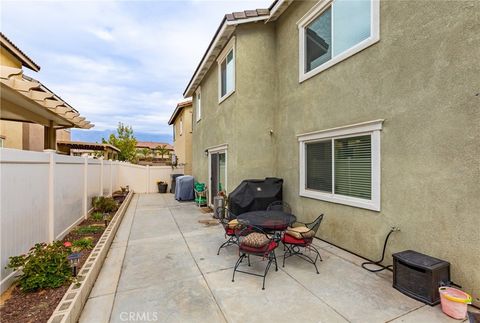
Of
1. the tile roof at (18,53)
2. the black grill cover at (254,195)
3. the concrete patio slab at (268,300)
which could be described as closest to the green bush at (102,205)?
the black grill cover at (254,195)

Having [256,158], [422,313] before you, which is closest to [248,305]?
[422,313]

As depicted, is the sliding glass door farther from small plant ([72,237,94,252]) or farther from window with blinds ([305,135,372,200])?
small plant ([72,237,94,252])

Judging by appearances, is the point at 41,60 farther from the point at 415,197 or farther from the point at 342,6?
the point at 415,197

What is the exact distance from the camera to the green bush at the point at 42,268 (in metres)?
3.11

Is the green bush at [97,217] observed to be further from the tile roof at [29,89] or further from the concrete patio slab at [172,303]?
the concrete patio slab at [172,303]

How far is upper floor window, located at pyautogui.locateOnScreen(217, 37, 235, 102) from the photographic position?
7.90m

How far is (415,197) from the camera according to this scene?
3.76 metres

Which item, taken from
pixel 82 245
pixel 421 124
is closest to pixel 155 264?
pixel 82 245

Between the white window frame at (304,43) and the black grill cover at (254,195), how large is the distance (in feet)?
10.8

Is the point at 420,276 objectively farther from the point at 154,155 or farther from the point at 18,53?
the point at 154,155

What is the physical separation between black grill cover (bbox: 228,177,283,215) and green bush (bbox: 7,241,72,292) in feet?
13.6

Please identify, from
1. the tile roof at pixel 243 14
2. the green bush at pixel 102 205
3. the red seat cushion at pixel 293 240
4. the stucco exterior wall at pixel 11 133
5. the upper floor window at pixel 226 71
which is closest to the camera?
the red seat cushion at pixel 293 240

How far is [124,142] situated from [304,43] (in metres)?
29.4

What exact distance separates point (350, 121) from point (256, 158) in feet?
11.1
